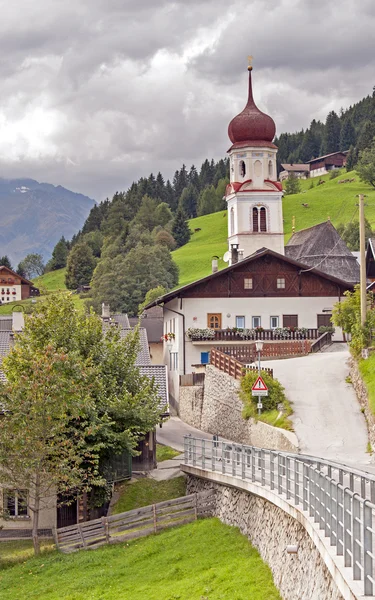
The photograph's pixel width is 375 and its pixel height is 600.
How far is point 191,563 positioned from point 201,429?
21533 mm

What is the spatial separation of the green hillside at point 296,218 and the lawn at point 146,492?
92883 mm

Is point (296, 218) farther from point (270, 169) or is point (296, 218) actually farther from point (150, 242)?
point (270, 169)

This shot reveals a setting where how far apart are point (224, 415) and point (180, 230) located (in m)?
123

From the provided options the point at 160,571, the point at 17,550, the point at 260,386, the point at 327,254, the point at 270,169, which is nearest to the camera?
the point at 160,571

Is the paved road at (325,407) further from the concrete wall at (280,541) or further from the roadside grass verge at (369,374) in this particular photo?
the concrete wall at (280,541)

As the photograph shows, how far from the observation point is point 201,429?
47.1 metres

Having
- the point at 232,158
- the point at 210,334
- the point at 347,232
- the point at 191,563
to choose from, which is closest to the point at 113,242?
the point at 347,232

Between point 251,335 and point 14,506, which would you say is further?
point 251,335

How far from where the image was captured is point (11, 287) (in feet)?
547

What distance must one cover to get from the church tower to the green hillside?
4646 centimetres

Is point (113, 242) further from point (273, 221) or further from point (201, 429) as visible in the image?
point (201, 429)

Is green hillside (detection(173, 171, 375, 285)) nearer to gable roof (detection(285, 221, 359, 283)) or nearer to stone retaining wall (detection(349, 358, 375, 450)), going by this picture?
gable roof (detection(285, 221, 359, 283))

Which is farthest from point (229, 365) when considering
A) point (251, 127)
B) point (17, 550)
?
point (251, 127)

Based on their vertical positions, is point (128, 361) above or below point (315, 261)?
below
